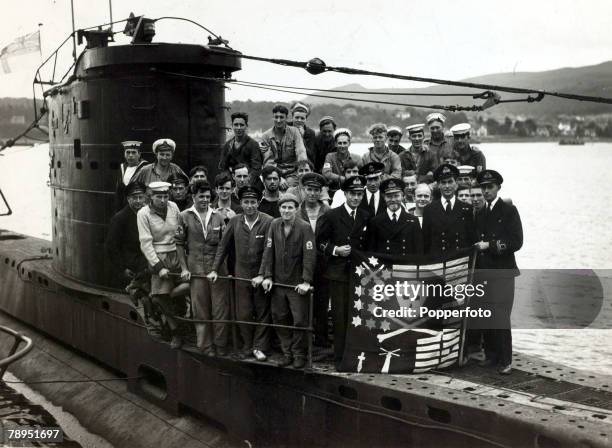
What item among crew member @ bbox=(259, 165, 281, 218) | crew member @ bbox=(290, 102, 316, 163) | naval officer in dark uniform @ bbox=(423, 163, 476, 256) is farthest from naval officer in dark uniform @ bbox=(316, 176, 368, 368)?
crew member @ bbox=(290, 102, 316, 163)

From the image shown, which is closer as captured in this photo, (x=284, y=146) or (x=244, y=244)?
(x=244, y=244)

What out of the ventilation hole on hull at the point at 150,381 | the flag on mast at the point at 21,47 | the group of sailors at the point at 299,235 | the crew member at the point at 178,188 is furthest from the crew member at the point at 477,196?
the flag on mast at the point at 21,47

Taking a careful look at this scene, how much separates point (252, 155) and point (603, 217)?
3739 centimetres

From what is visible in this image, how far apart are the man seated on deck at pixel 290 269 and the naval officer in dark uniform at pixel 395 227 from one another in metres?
0.73

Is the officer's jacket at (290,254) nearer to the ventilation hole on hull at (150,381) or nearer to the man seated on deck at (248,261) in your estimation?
the man seated on deck at (248,261)

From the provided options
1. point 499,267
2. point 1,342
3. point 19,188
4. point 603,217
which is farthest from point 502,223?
point 19,188

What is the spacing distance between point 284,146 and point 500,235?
3.61 metres

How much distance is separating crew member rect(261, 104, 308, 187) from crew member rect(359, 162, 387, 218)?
209 cm

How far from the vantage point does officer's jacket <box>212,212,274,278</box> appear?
23.6ft

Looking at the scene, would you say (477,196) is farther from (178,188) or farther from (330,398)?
(178,188)

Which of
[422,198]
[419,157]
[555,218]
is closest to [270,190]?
[422,198]

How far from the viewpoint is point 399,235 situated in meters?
6.71

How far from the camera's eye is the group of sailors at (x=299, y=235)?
6.86 meters

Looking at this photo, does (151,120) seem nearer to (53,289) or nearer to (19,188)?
(53,289)
